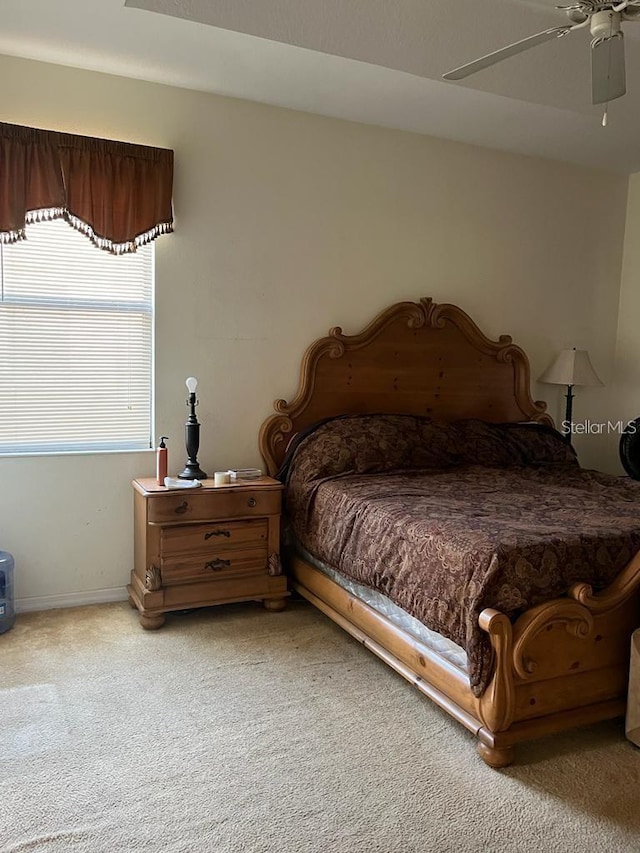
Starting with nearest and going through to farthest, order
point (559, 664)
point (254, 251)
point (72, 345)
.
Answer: point (559, 664)
point (72, 345)
point (254, 251)

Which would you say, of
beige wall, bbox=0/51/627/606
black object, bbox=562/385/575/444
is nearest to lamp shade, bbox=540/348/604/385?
black object, bbox=562/385/575/444

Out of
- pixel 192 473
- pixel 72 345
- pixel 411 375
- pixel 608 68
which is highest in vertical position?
pixel 608 68

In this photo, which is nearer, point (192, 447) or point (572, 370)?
point (192, 447)

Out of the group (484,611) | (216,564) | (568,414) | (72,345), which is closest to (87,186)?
(72,345)

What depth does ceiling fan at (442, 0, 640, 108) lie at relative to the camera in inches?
81.8

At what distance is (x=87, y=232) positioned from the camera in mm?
3293

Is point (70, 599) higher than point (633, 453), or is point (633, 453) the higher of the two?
point (633, 453)

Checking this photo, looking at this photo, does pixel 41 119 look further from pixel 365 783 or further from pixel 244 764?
pixel 365 783

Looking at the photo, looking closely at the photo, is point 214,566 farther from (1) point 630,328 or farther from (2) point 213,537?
(1) point 630,328

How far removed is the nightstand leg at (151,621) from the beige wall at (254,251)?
0.45m

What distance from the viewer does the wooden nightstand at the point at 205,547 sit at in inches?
125

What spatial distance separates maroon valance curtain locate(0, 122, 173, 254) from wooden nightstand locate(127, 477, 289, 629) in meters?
1.25

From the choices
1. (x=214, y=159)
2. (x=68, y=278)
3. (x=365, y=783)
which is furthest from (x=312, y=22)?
(x=365, y=783)

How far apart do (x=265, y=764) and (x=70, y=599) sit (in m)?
1.71
